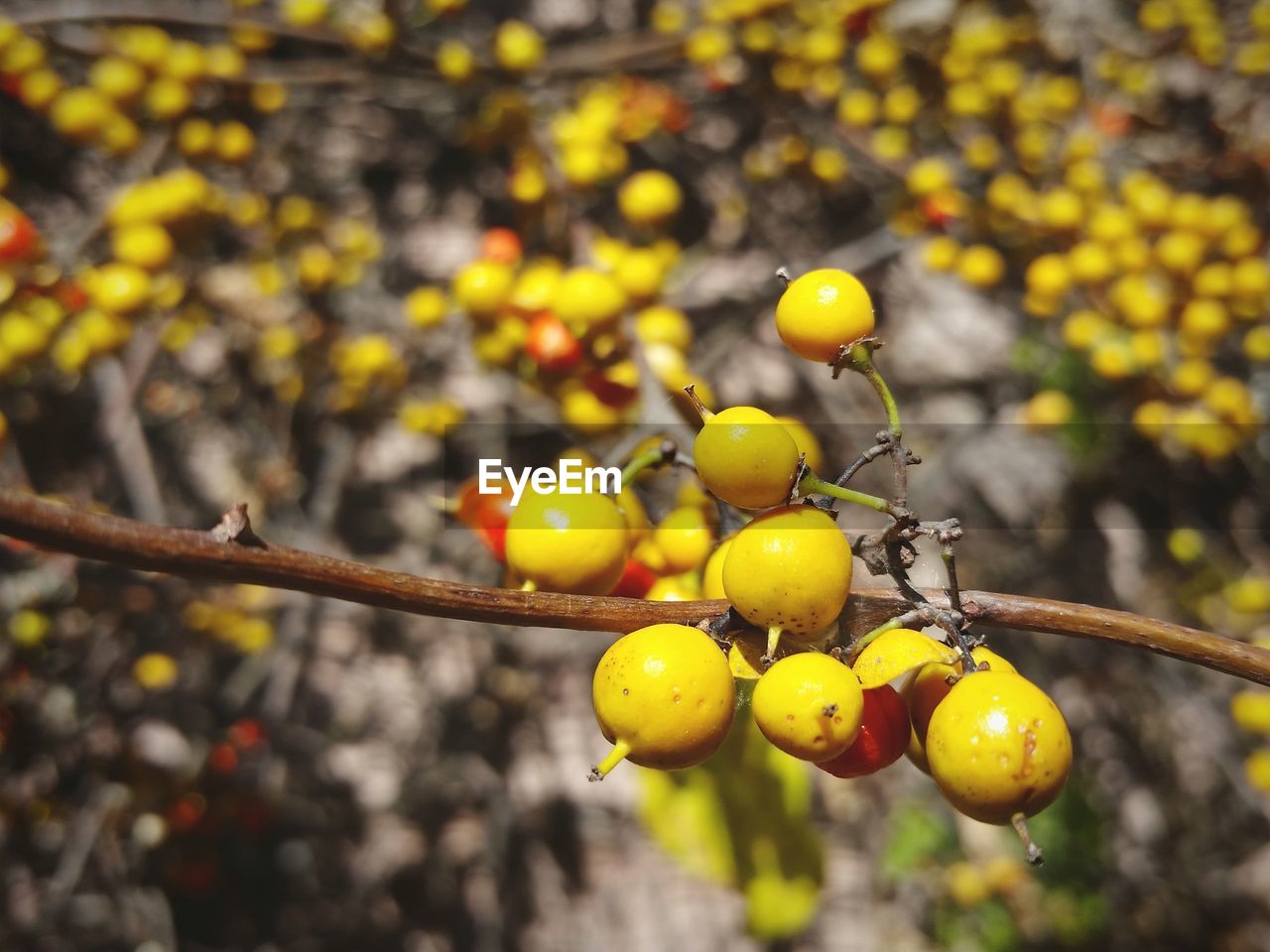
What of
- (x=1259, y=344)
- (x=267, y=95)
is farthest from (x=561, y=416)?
(x=1259, y=344)

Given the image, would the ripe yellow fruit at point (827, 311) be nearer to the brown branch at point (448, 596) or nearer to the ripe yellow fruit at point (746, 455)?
the ripe yellow fruit at point (746, 455)

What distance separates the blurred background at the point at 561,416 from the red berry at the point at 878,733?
51.0 inches

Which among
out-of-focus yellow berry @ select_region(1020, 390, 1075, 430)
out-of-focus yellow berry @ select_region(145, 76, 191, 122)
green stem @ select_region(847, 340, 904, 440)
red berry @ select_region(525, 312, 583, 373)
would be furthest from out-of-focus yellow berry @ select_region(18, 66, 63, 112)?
out-of-focus yellow berry @ select_region(1020, 390, 1075, 430)

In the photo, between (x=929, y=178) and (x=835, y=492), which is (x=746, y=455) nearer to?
(x=835, y=492)

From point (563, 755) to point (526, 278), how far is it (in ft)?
6.08

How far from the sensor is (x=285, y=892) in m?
2.89

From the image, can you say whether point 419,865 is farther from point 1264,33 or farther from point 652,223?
point 1264,33

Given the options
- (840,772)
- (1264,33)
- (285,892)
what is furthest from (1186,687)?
(285,892)

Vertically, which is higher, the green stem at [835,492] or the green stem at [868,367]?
the green stem at [868,367]

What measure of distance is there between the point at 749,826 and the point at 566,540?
1266 millimetres

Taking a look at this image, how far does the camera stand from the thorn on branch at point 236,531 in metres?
0.92

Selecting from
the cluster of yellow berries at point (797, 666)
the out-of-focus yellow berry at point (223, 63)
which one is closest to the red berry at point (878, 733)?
the cluster of yellow berries at point (797, 666)

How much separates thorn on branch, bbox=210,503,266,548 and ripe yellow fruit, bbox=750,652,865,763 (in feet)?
1.99

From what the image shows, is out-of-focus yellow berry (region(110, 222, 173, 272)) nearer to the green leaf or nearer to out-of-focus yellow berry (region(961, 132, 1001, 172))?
the green leaf
